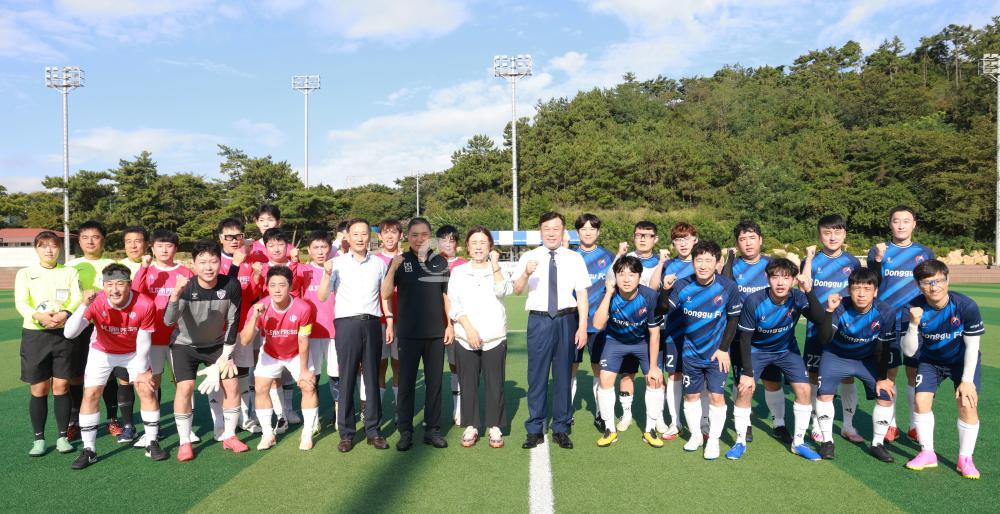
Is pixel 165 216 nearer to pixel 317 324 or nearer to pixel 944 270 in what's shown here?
pixel 317 324

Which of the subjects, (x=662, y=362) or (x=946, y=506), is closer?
(x=946, y=506)

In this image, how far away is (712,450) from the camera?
4602 millimetres

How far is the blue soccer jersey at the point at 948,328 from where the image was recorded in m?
4.23

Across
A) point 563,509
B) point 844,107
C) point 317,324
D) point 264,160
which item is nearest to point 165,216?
point 264,160

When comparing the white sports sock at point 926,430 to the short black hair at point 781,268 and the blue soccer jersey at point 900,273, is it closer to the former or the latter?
the blue soccer jersey at point 900,273

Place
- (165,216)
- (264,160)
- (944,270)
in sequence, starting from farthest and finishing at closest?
(264,160), (165,216), (944,270)

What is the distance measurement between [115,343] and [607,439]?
4232 mm

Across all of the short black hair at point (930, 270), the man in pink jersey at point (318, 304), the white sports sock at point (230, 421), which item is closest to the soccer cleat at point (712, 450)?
the short black hair at point (930, 270)

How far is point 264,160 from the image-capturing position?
49.1 metres

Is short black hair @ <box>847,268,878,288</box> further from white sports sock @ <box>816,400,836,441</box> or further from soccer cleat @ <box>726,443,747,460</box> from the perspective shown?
soccer cleat @ <box>726,443,747,460</box>

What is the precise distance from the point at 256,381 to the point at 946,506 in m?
5.23

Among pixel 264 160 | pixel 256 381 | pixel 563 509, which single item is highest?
pixel 264 160

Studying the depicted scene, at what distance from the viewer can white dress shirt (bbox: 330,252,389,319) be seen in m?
5.00

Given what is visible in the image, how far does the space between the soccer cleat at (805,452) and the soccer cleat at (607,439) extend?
4.84 feet
